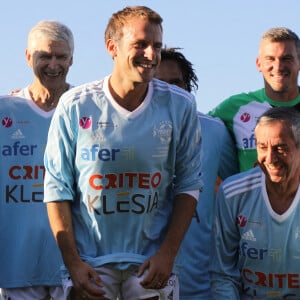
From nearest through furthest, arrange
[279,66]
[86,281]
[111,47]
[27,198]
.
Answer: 1. [86,281]
2. [111,47]
3. [27,198]
4. [279,66]

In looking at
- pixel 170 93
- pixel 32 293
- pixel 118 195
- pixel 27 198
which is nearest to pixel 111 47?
pixel 170 93

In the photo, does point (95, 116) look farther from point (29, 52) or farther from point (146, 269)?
point (29, 52)

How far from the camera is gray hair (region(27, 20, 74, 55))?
7.46m

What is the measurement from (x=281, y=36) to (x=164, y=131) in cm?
209

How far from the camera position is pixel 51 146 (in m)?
5.87

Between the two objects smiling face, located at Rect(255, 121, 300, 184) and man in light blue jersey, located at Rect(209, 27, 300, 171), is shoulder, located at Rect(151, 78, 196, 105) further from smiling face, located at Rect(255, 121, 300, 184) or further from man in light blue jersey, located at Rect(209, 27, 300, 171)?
man in light blue jersey, located at Rect(209, 27, 300, 171)

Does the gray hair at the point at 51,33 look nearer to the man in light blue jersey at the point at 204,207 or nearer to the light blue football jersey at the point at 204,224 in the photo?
the man in light blue jersey at the point at 204,207

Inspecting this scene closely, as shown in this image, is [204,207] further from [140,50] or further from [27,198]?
[140,50]

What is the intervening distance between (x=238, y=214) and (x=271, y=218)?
21 cm

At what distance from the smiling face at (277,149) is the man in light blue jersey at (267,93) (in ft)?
3.60

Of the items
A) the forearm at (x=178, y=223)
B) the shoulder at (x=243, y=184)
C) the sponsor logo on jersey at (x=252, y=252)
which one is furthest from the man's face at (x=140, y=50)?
the sponsor logo on jersey at (x=252, y=252)

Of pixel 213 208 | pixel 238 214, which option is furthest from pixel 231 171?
pixel 238 214

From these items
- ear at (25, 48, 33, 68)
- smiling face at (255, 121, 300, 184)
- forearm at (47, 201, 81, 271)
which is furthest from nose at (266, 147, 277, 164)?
ear at (25, 48, 33, 68)

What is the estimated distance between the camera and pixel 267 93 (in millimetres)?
7539
